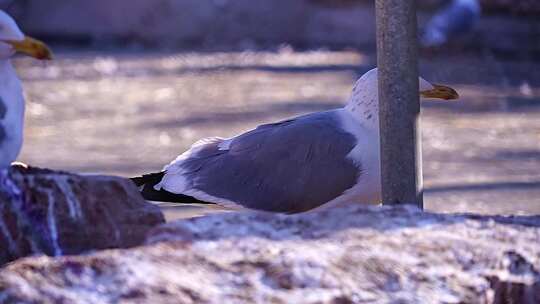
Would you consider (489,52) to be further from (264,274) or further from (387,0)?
(264,274)

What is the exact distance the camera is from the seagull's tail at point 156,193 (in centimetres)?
434

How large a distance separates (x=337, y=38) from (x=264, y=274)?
400 inches

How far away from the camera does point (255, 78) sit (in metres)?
10.7

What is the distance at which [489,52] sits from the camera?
11.5m

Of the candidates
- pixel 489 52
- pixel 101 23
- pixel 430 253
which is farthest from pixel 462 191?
pixel 101 23

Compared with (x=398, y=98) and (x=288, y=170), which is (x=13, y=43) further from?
(x=288, y=170)

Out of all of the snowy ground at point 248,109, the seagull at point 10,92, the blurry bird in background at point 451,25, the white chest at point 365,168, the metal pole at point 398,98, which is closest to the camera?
the seagull at point 10,92

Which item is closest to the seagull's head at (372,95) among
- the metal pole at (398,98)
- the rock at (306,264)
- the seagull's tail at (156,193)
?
the seagull's tail at (156,193)

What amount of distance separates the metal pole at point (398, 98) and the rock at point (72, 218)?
2.81 ft

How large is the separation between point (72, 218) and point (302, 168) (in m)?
1.80

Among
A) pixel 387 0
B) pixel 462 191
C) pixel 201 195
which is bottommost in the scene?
pixel 462 191

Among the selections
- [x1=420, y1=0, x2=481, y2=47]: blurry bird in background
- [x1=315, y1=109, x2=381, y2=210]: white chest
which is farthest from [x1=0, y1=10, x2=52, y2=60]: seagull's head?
[x1=420, y1=0, x2=481, y2=47]: blurry bird in background

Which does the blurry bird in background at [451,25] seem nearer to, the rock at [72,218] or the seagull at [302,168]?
the seagull at [302,168]

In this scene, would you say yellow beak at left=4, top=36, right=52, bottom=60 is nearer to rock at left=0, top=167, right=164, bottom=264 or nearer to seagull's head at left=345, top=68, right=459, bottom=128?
rock at left=0, top=167, right=164, bottom=264
